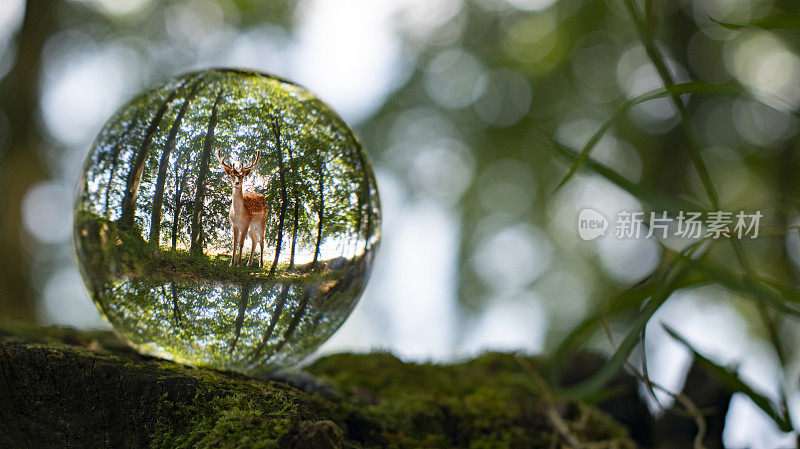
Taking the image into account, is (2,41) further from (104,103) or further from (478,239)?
(478,239)

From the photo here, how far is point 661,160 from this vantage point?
5.71 m

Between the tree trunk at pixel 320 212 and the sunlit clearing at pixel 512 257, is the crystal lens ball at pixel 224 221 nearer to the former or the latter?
the tree trunk at pixel 320 212

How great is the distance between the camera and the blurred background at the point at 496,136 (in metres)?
5.25

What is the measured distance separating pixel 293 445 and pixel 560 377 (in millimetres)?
1313

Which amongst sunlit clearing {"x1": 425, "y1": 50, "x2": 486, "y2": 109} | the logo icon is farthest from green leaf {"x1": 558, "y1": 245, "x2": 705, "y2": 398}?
sunlit clearing {"x1": 425, "y1": 50, "x2": 486, "y2": 109}

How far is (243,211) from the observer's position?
121 centimetres

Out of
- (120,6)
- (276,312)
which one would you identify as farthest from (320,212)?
(120,6)

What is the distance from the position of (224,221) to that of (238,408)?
37 cm

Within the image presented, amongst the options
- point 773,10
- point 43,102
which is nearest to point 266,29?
point 43,102

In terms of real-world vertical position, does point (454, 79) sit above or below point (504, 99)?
above

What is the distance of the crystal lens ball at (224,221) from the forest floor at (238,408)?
11cm

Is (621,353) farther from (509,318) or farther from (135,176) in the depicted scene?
(509,318)

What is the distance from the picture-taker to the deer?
1.21 m

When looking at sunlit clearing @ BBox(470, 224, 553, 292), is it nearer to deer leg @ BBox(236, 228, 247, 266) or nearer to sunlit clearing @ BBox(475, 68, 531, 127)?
sunlit clearing @ BBox(475, 68, 531, 127)
